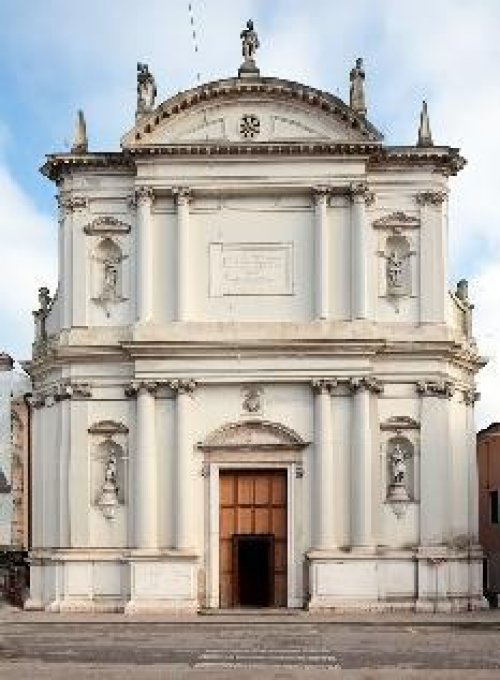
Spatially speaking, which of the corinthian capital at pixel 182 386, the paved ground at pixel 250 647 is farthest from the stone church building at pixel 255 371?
the paved ground at pixel 250 647

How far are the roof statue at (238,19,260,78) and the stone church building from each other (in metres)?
1.70

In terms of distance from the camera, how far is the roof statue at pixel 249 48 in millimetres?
42688

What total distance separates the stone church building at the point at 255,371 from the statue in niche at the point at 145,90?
105mm

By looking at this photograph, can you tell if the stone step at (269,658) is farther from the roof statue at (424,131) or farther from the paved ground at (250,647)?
the roof statue at (424,131)

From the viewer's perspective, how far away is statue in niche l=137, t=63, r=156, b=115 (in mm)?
41688

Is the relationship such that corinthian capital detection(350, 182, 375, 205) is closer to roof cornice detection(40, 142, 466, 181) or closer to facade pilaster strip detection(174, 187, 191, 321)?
roof cornice detection(40, 142, 466, 181)

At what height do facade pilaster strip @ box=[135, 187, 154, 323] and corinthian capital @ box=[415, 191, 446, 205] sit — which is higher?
corinthian capital @ box=[415, 191, 446, 205]

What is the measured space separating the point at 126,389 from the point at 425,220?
9534mm

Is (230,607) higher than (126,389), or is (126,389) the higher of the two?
(126,389)

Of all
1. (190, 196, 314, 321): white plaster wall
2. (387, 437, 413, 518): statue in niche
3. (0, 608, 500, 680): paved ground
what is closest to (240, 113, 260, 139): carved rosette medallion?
(190, 196, 314, 321): white plaster wall

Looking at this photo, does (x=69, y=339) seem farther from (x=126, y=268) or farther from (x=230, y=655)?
(x=230, y=655)

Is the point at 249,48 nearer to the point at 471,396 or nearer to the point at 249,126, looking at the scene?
the point at 249,126

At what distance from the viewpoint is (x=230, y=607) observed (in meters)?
40.1

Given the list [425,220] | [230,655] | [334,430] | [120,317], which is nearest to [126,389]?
[120,317]
